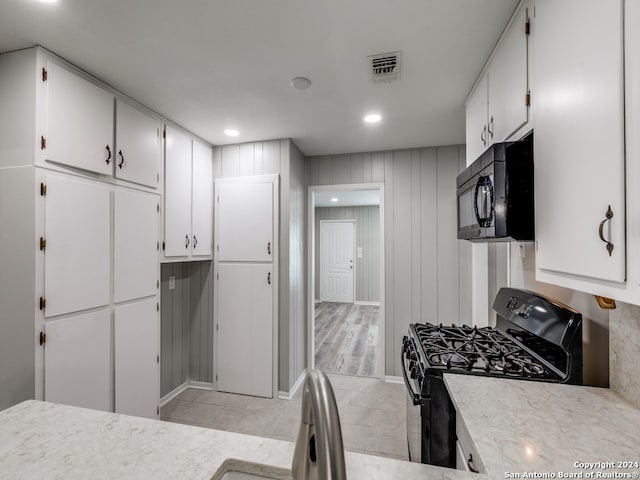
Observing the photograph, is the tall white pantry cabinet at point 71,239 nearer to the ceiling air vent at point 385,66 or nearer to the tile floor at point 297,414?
the tile floor at point 297,414

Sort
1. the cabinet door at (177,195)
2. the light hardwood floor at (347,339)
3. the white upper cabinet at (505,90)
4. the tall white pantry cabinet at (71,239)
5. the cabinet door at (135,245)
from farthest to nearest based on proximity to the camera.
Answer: the light hardwood floor at (347,339) → the cabinet door at (177,195) → the cabinet door at (135,245) → the tall white pantry cabinet at (71,239) → the white upper cabinet at (505,90)

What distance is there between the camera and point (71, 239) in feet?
5.73

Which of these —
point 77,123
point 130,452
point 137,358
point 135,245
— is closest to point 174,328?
point 137,358

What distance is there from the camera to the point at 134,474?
0.66 metres

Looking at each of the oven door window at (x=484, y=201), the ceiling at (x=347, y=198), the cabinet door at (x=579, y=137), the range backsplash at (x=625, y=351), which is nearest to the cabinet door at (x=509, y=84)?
the cabinet door at (x=579, y=137)

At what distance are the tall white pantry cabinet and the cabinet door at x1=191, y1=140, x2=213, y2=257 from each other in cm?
61

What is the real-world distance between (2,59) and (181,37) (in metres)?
1.03

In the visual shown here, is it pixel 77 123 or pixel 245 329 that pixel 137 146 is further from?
pixel 245 329

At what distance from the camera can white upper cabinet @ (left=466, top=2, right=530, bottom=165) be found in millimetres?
1288

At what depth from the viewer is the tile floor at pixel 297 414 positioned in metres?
2.31

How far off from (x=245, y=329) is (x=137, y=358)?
100 centimetres

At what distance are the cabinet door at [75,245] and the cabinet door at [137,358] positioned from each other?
0.27 metres

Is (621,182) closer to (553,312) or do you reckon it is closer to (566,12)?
(566,12)

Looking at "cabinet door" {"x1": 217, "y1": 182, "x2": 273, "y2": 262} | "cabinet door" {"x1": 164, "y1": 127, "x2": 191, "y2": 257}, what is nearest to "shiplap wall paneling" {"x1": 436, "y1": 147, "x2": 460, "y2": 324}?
"cabinet door" {"x1": 217, "y1": 182, "x2": 273, "y2": 262}
